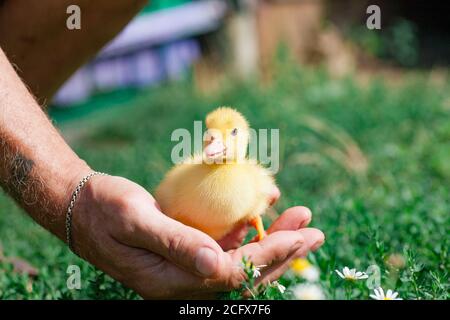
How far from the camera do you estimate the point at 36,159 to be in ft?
5.58

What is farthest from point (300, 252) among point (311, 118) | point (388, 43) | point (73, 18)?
point (388, 43)

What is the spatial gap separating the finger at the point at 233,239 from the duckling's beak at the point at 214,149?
309mm

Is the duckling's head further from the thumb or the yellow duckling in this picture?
the thumb

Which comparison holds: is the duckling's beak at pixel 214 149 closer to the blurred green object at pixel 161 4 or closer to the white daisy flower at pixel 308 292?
the white daisy flower at pixel 308 292

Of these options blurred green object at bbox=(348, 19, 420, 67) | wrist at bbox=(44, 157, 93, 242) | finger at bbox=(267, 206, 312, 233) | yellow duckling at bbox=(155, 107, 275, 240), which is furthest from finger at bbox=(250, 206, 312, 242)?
blurred green object at bbox=(348, 19, 420, 67)

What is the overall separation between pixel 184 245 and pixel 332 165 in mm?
2292

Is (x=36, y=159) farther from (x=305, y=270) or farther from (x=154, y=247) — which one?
(x=305, y=270)

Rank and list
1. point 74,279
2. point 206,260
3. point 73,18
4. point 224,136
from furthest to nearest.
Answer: point 73,18 → point 74,279 → point 224,136 → point 206,260

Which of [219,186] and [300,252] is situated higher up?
[219,186]

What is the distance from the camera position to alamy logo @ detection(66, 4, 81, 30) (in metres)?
2.52

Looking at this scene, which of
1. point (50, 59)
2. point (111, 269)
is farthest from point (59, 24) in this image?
point (111, 269)

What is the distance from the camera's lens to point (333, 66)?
6453mm

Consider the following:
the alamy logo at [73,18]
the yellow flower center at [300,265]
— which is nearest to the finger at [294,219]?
the yellow flower center at [300,265]
